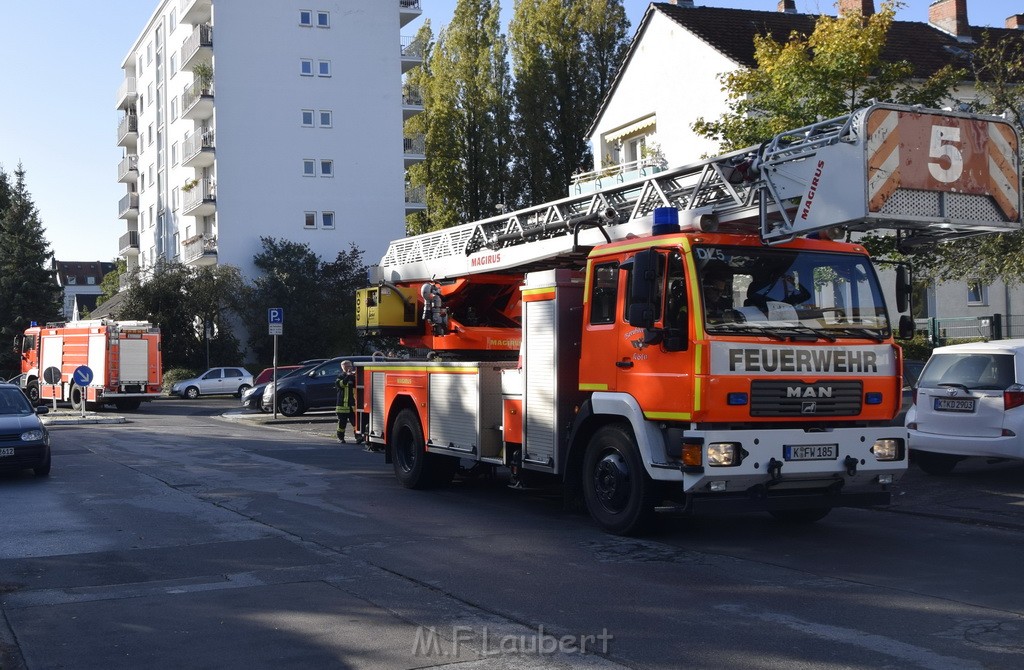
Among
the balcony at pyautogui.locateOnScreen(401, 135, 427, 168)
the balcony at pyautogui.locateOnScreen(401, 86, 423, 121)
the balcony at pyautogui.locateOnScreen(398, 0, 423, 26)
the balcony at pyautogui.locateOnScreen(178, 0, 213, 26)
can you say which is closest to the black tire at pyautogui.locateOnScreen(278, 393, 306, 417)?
the balcony at pyautogui.locateOnScreen(401, 135, 427, 168)

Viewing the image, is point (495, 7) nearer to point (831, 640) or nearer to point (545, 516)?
point (545, 516)

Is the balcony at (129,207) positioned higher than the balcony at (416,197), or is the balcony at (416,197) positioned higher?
the balcony at (129,207)

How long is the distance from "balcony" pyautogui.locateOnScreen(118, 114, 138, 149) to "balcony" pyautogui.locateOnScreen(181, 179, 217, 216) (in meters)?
19.5

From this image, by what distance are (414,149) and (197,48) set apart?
11733mm

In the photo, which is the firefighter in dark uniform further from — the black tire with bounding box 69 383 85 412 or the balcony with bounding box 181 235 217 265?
the balcony with bounding box 181 235 217 265

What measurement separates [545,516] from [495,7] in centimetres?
4668

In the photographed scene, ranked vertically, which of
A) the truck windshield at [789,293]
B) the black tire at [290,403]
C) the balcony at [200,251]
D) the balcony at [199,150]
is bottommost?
the black tire at [290,403]

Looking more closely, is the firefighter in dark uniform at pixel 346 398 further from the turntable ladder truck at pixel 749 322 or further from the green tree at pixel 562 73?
the green tree at pixel 562 73

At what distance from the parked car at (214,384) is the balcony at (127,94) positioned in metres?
34.3

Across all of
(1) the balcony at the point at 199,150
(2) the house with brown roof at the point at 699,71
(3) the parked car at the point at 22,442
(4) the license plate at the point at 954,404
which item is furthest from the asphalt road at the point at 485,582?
(1) the balcony at the point at 199,150

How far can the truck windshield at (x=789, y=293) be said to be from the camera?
363 inches

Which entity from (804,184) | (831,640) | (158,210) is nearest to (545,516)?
(804,184)

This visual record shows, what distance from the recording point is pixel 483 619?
274 inches

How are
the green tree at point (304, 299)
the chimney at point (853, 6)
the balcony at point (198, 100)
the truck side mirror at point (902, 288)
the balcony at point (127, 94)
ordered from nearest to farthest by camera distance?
1. the truck side mirror at point (902, 288)
2. the chimney at point (853, 6)
3. the green tree at point (304, 299)
4. the balcony at point (198, 100)
5. the balcony at point (127, 94)
